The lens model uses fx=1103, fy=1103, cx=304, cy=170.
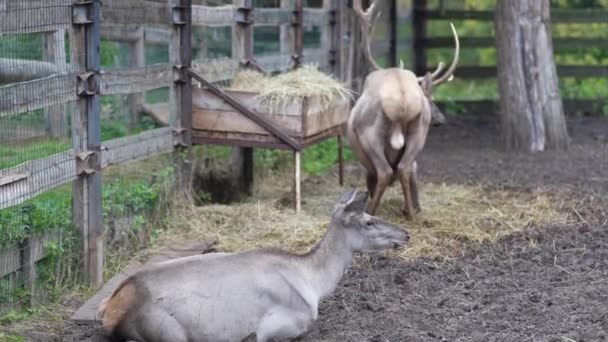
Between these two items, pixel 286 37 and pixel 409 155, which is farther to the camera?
pixel 286 37

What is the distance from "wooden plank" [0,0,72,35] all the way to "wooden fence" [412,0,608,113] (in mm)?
10976

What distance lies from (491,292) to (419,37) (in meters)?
11.1

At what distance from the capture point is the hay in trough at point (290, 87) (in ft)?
30.1

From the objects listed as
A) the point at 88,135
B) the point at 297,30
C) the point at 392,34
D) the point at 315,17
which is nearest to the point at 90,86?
the point at 88,135

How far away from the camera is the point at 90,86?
23.3 feet

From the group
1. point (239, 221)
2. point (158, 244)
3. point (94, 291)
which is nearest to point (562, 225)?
point (239, 221)

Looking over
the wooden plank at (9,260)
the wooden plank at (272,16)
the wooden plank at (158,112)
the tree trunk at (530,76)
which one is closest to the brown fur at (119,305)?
the wooden plank at (9,260)

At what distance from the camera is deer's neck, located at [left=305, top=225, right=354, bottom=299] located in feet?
20.9

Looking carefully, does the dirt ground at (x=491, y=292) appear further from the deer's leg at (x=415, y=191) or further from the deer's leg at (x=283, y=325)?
the deer's leg at (x=415, y=191)

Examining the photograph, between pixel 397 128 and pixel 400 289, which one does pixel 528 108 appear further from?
pixel 400 289

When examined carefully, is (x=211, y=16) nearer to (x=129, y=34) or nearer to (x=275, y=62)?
(x=129, y=34)

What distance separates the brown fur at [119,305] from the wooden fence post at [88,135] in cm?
142

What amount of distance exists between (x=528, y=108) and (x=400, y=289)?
20.7ft

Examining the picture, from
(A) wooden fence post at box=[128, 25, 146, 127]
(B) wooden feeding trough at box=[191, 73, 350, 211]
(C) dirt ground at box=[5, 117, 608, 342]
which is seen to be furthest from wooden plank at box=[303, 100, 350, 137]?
(A) wooden fence post at box=[128, 25, 146, 127]
